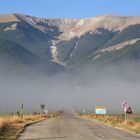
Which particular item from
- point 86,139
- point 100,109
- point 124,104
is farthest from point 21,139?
point 100,109

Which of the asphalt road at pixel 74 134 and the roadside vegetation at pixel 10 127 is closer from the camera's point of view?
the roadside vegetation at pixel 10 127

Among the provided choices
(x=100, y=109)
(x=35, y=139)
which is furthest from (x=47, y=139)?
(x=100, y=109)

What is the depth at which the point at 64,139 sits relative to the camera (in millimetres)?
36625

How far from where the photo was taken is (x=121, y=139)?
37656 mm

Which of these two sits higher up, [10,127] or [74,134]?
[10,127]

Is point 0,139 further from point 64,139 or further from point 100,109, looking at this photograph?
point 100,109

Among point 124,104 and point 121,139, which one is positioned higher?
point 124,104

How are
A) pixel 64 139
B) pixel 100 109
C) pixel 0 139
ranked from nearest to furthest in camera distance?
pixel 0 139, pixel 64 139, pixel 100 109

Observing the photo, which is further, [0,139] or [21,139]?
[21,139]

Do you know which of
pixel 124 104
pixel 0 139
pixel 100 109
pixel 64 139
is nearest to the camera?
pixel 0 139

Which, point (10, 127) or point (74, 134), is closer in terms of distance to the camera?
point (74, 134)

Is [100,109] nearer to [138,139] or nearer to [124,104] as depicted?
[124,104]

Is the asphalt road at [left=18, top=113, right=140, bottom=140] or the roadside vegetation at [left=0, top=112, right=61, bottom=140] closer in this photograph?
the roadside vegetation at [left=0, top=112, right=61, bottom=140]

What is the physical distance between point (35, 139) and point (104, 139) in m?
4.91
